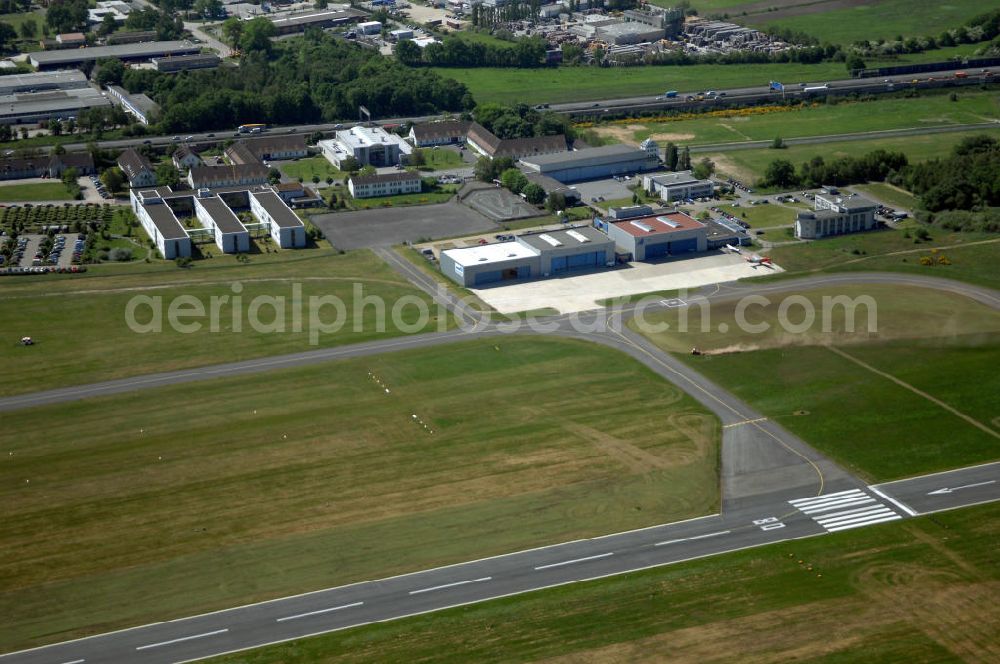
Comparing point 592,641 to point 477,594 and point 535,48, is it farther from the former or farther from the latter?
point 535,48

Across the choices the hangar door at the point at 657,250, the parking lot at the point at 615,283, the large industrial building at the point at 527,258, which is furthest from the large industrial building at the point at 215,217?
the hangar door at the point at 657,250

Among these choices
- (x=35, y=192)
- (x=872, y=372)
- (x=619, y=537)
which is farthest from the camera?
(x=35, y=192)

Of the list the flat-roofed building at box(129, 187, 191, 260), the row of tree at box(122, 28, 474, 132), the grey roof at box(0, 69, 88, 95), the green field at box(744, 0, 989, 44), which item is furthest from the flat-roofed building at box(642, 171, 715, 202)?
the grey roof at box(0, 69, 88, 95)

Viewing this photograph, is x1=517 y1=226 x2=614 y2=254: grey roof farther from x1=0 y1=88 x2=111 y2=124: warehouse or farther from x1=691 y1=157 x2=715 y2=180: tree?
x1=0 y1=88 x2=111 y2=124: warehouse

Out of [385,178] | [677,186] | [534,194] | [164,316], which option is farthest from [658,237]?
[164,316]

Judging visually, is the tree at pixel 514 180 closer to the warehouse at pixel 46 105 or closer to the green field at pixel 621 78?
the green field at pixel 621 78

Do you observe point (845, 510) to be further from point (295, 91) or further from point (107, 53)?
point (107, 53)
